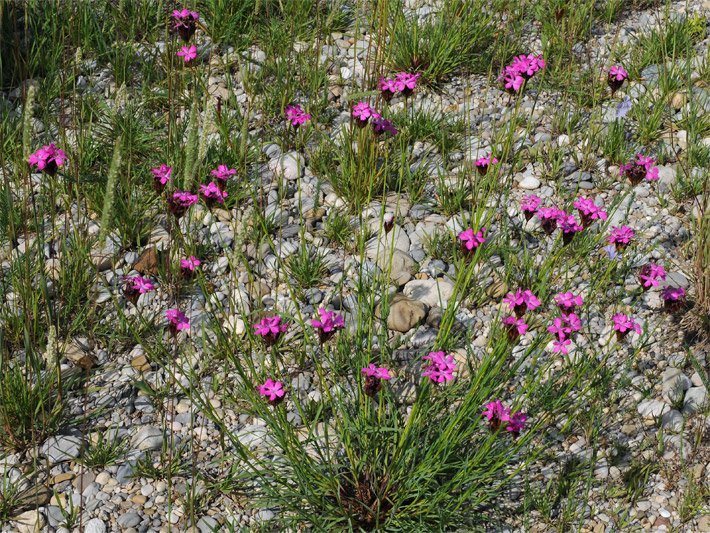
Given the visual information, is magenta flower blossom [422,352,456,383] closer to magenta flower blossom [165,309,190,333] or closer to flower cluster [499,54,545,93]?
magenta flower blossom [165,309,190,333]

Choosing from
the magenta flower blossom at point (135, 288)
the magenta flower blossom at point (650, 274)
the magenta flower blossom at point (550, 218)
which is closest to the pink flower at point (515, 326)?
the magenta flower blossom at point (550, 218)

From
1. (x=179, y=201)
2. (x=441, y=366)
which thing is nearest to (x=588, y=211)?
(x=441, y=366)

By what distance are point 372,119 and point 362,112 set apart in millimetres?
74

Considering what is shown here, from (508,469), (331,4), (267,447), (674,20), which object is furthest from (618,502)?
(331,4)

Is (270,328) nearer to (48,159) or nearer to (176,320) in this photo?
(176,320)

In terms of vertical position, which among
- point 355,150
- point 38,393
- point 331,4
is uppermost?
point 331,4

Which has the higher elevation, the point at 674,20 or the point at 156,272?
the point at 674,20

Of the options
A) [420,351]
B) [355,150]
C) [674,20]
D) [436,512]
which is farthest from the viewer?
[674,20]

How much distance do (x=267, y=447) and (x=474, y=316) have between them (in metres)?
1.05

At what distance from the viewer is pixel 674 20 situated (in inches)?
169

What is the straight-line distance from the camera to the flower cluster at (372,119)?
2.70 m

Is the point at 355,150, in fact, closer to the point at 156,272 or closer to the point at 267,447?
the point at 156,272

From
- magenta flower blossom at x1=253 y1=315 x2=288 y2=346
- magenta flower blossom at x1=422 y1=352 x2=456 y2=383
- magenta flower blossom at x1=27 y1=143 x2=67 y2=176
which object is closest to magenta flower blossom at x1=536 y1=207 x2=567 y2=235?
magenta flower blossom at x1=422 y1=352 x2=456 y2=383

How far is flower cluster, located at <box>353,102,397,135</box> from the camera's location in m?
2.70
